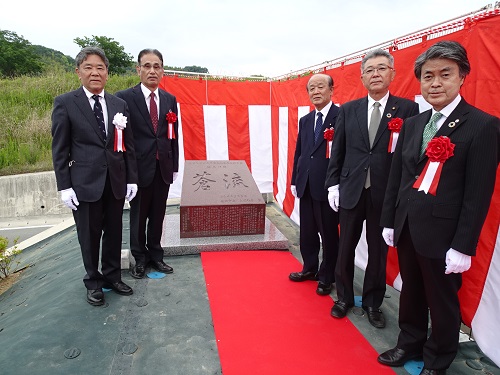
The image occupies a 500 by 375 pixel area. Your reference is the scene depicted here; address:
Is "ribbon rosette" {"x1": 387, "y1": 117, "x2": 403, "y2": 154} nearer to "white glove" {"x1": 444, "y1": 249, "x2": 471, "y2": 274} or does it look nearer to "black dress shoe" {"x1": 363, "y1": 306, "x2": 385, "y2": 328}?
"white glove" {"x1": 444, "y1": 249, "x2": 471, "y2": 274}

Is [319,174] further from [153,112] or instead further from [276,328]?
[153,112]

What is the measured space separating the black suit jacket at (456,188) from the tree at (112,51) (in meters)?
21.1

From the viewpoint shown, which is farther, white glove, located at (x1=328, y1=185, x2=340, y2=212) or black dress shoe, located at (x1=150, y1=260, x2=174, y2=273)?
black dress shoe, located at (x1=150, y1=260, x2=174, y2=273)

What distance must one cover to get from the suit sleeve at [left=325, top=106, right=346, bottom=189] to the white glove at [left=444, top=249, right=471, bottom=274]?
924 millimetres

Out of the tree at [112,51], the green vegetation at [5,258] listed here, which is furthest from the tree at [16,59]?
the green vegetation at [5,258]

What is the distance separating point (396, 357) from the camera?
1.80 meters

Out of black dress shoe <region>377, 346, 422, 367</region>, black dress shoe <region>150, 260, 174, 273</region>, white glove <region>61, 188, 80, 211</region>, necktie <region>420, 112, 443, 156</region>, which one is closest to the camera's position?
necktie <region>420, 112, 443, 156</region>

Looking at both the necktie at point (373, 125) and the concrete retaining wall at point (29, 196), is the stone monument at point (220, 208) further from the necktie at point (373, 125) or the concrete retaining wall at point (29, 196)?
the concrete retaining wall at point (29, 196)

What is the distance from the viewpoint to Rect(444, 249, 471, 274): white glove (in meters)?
1.44

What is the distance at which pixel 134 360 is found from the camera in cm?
183

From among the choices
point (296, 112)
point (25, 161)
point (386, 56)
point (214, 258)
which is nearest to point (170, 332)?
point (214, 258)

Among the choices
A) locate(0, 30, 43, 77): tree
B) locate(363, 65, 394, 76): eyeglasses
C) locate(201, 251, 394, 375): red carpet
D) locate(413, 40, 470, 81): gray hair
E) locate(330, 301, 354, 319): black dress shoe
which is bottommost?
locate(201, 251, 394, 375): red carpet

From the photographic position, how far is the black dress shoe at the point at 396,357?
180 cm

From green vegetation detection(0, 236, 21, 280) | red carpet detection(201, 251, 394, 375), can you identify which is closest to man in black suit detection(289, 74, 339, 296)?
red carpet detection(201, 251, 394, 375)
